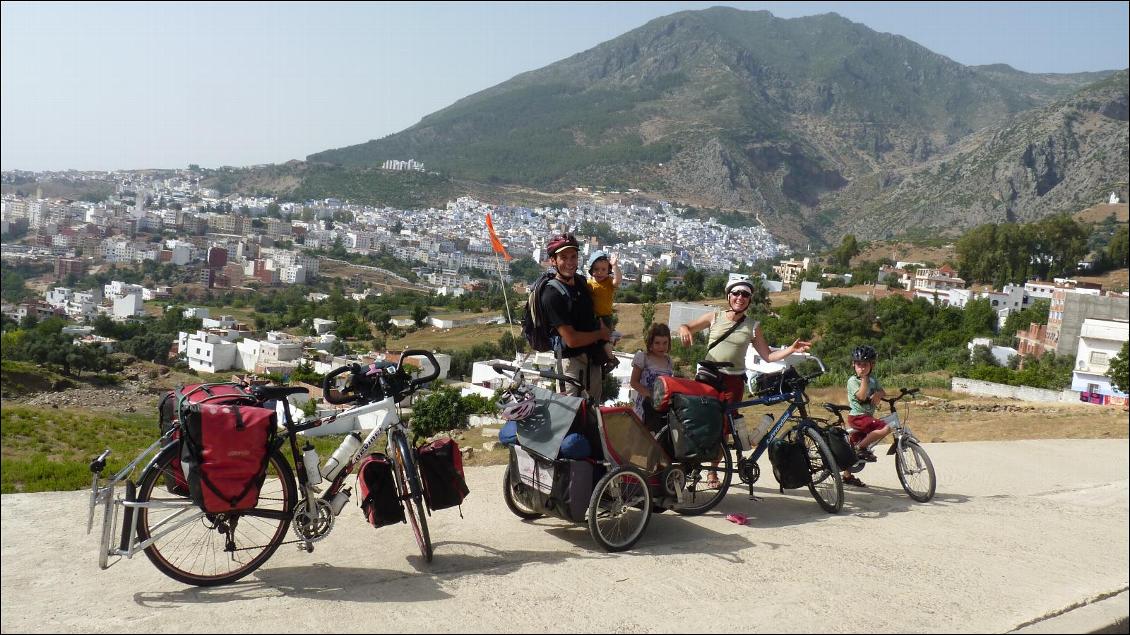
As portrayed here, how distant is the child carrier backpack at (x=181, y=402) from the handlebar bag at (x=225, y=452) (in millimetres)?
80

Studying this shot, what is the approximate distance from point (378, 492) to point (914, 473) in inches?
163

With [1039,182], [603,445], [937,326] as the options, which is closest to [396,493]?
[603,445]

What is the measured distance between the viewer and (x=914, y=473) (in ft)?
21.1

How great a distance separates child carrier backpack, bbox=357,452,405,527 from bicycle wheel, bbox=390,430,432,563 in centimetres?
4

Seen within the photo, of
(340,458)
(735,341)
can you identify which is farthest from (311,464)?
(735,341)

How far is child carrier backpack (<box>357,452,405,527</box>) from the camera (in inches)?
159

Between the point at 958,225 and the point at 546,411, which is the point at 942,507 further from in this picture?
the point at 958,225

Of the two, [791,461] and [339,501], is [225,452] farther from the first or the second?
[791,461]

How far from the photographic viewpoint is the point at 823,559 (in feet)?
14.8

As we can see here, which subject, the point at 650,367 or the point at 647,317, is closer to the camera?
the point at 650,367

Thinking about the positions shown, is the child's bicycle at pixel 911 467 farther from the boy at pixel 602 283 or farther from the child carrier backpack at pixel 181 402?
the child carrier backpack at pixel 181 402

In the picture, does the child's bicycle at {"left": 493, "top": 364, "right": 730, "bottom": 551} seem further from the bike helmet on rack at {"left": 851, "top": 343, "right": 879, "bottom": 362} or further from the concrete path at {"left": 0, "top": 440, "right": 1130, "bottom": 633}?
the bike helmet on rack at {"left": 851, "top": 343, "right": 879, "bottom": 362}

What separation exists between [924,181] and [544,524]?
129032mm

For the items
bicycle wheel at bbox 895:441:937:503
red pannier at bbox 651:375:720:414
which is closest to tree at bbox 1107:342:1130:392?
bicycle wheel at bbox 895:441:937:503
